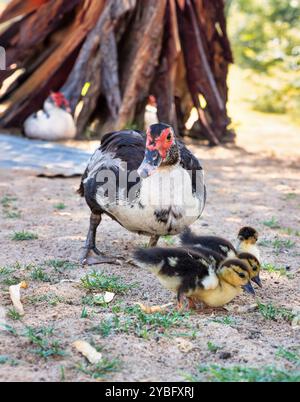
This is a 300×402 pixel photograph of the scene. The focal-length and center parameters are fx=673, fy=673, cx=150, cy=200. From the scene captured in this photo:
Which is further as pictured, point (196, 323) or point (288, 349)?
point (196, 323)

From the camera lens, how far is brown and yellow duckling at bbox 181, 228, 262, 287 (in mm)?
3807

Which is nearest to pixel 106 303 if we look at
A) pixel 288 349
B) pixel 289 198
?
pixel 288 349

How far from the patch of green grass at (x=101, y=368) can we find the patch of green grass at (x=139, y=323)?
342mm

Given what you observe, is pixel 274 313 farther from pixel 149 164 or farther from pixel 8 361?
pixel 8 361

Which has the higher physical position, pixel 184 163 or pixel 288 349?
pixel 184 163

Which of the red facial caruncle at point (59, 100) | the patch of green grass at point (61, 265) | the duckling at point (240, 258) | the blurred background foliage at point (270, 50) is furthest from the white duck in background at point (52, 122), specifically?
the duckling at point (240, 258)

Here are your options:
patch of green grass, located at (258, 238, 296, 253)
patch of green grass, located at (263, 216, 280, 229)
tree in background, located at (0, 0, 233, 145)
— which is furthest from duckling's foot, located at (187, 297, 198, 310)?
tree in background, located at (0, 0, 233, 145)

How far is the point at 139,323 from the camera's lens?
11.5 feet

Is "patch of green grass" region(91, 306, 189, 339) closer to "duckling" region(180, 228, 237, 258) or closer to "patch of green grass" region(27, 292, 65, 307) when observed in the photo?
"patch of green grass" region(27, 292, 65, 307)

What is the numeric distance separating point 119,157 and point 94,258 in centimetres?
73

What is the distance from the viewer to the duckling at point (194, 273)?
11.9ft

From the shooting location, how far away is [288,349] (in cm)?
334
